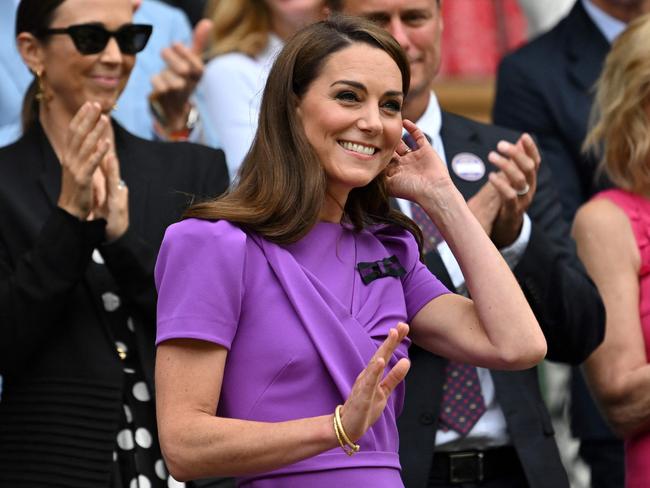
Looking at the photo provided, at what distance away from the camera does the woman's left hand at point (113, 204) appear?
4180mm

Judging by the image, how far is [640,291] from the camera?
452 cm

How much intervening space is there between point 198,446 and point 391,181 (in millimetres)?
915

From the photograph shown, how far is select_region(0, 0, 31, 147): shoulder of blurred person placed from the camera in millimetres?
5484

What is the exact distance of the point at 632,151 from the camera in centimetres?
465

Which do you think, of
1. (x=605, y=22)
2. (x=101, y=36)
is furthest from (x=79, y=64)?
(x=605, y=22)

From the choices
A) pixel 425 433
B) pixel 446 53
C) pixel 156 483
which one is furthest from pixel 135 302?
pixel 446 53

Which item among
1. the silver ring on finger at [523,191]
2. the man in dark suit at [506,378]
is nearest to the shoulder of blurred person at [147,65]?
the man in dark suit at [506,378]

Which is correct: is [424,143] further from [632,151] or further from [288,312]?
[632,151]

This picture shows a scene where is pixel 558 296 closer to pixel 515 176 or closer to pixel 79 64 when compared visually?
pixel 515 176

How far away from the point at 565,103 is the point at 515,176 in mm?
1839

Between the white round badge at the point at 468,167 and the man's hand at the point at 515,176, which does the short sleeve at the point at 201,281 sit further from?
the white round badge at the point at 468,167

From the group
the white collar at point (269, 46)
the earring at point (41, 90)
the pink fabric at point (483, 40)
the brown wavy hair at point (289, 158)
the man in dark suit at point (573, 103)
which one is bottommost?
the pink fabric at point (483, 40)

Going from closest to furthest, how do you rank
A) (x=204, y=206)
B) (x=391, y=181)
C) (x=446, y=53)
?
(x=204, y=206) < (x=391, y=181) < (x=446, y=53)

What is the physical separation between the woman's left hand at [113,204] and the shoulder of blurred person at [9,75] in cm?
118
